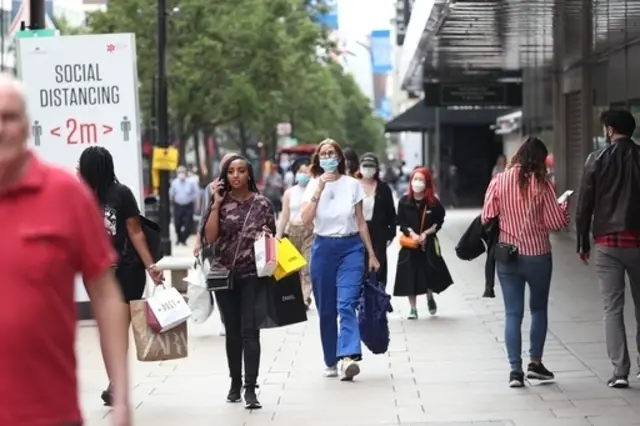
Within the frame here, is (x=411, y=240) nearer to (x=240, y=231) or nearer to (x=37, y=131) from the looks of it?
(x=37, y=131)

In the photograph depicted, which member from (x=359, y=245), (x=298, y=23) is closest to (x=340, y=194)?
(x=359, y=245)

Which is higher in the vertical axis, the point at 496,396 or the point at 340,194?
the point at 340,194

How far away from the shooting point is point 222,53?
3569 cm

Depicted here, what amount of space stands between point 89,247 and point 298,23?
39.7m

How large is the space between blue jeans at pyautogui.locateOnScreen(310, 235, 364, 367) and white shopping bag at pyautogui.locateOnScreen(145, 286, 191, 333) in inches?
60.1

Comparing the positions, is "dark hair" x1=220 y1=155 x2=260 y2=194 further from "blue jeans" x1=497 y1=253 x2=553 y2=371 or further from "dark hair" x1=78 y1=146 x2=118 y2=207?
"blue jeans" x1=497 y1=253 x2=553 y2=371

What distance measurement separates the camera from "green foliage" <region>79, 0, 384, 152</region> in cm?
3462

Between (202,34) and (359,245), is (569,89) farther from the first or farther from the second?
(359,245)

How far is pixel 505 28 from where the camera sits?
18484 millimetres

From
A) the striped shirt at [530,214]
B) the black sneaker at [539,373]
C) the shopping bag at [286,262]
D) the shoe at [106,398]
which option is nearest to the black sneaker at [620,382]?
the black sneaker at [539,373]

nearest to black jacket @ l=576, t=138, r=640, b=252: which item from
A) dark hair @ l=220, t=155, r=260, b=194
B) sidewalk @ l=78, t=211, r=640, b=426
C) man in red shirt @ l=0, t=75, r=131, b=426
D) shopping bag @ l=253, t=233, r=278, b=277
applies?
sidewalk @ l=78, t=211, r=640, b=426

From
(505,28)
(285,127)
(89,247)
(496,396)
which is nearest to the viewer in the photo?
(89,247)

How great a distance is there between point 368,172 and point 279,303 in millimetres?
4627

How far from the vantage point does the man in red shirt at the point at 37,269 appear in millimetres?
3404
